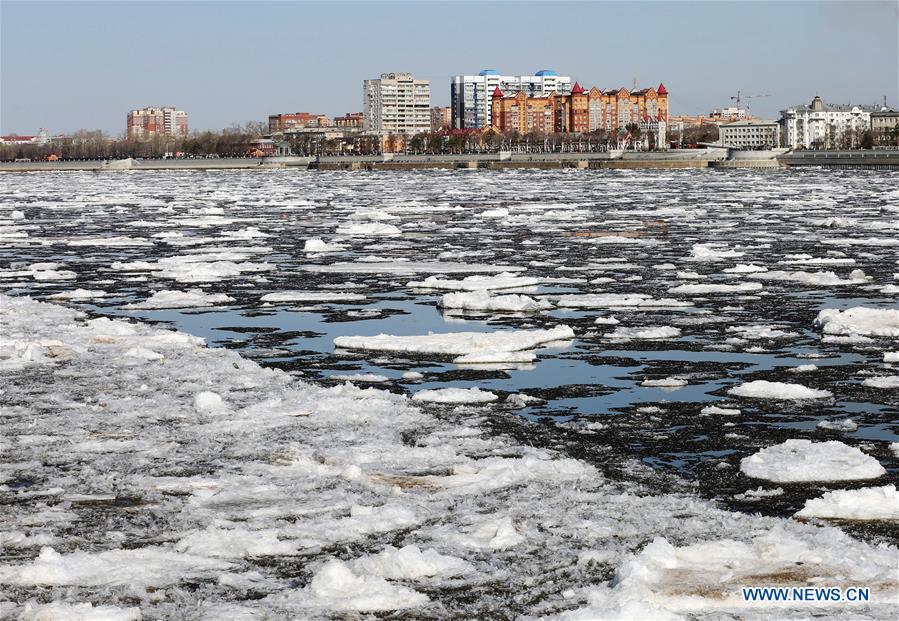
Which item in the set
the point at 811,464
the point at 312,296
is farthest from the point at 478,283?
the point at 811,464

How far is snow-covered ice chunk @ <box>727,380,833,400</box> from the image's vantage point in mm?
7199

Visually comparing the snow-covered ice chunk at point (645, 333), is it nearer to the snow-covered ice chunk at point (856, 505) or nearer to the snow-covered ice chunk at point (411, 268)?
the snow-covered ice chunk at point (856, 505)

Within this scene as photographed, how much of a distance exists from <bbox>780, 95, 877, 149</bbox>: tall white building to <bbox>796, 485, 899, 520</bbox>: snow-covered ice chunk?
170 metres

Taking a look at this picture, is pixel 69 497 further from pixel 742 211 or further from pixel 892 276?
pixel 742 211

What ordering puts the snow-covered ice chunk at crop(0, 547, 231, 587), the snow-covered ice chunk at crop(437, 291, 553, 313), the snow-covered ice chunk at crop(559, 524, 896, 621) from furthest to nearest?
1. the snow-covered ice chunk at crop(437, 291, 553, 313)
2. the snow-covered ice chunk at crop(0, 547, 231, 587)
3. the snow-covered ice chunk at crop(559, 524, 896, 621)

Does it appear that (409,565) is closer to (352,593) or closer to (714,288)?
(352,593)

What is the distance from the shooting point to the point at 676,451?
19.8 feet

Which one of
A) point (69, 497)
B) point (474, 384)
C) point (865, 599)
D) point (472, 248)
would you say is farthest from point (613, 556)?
point (472, 248)

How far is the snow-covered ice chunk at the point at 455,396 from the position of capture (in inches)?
286

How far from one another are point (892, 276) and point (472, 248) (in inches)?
245

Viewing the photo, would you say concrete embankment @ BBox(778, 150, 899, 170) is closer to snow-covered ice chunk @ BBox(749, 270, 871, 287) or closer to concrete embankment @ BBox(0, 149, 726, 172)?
concrete embankment @ BBox(0, 149, 726, 172)

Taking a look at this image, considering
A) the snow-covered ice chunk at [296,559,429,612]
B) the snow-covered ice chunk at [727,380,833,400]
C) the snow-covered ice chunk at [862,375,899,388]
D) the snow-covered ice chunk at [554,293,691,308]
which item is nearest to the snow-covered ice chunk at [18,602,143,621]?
the snow-covered ice chunk at [296,559,429,612]

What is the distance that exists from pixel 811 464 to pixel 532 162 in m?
108

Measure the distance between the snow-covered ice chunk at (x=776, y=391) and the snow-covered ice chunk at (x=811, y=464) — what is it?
130 centimetres
